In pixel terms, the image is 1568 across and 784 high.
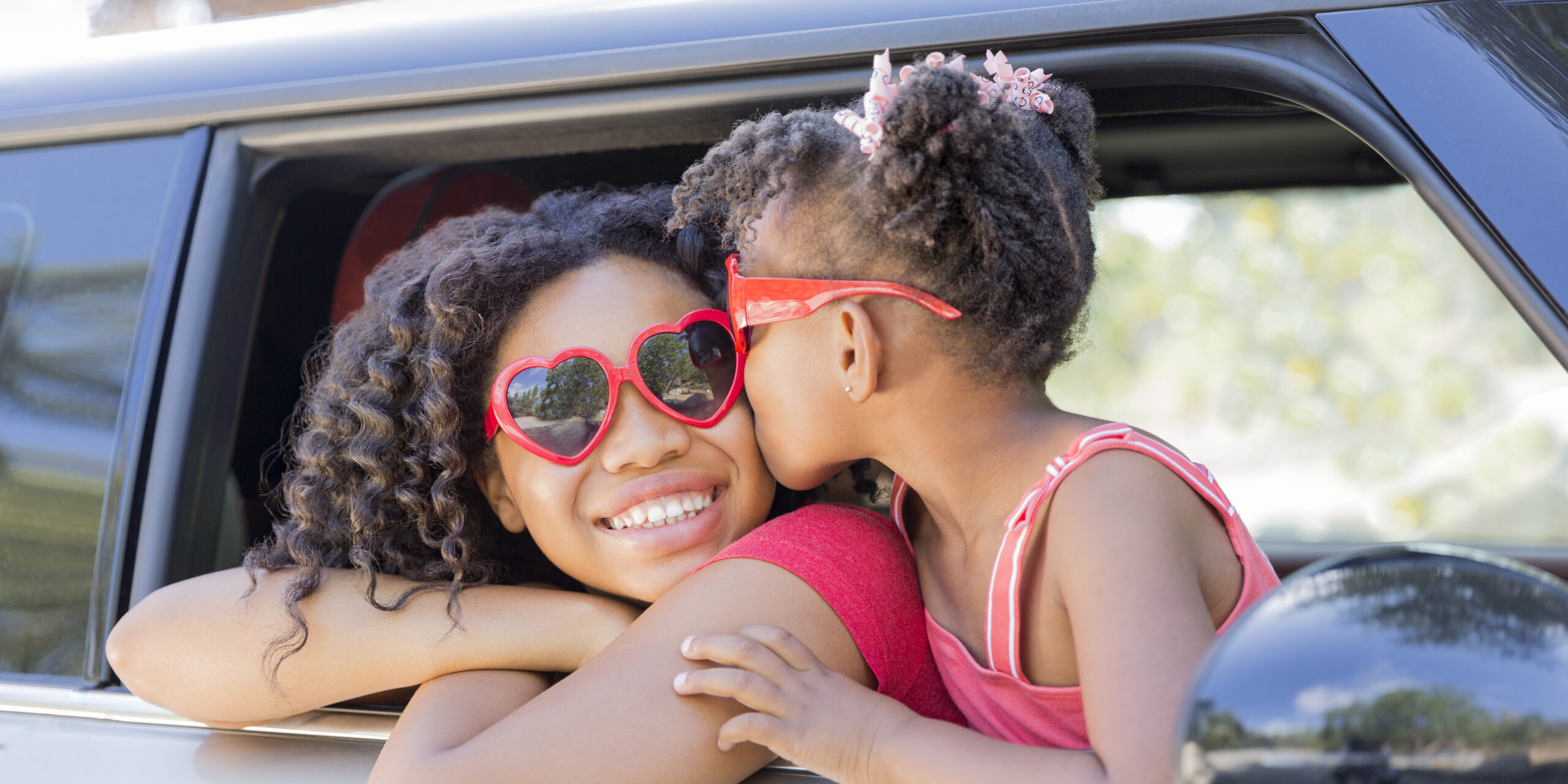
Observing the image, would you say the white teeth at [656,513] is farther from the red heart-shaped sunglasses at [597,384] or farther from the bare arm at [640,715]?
the bare arm at [640,715]

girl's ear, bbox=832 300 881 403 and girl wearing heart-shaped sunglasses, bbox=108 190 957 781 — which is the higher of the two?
girl's ear, bbox=832 300 881 403

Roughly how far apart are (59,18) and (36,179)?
1140cm

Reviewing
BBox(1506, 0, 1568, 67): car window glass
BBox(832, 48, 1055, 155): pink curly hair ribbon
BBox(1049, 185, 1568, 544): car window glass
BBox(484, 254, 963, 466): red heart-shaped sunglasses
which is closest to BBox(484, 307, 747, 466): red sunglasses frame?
BBox(484, 254, 963, 466): red heart-shaped sunglasses

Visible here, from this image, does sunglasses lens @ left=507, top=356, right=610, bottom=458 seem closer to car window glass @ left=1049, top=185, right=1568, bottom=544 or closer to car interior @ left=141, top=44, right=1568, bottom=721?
car interior @ left=141, top=44, right=1568, bottom=721

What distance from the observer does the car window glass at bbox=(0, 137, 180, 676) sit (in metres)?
1.82

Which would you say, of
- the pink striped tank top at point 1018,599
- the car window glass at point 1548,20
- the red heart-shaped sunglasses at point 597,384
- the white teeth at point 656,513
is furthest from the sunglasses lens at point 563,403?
the car window glass at point 1548,20

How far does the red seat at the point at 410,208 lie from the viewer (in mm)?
2438

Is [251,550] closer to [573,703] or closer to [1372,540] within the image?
[573,703]

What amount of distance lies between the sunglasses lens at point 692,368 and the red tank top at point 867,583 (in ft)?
0.85

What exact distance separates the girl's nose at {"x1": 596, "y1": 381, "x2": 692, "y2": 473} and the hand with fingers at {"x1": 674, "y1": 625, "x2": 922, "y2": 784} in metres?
0.45

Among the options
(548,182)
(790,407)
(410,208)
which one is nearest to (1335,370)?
(548,182)

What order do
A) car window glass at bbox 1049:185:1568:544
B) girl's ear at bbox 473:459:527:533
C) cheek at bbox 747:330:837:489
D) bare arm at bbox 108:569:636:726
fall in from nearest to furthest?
1. bare arm at bbox 108:569:636:726
2. cheek at bbox 747:330:837:489
3. girl's ear at bbox 473:459:527:533
4. car window glass at bbox 1049:185:1568:544

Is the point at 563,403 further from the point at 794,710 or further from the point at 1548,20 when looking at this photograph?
the point at 1548,20

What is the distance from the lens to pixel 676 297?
1936 mm
